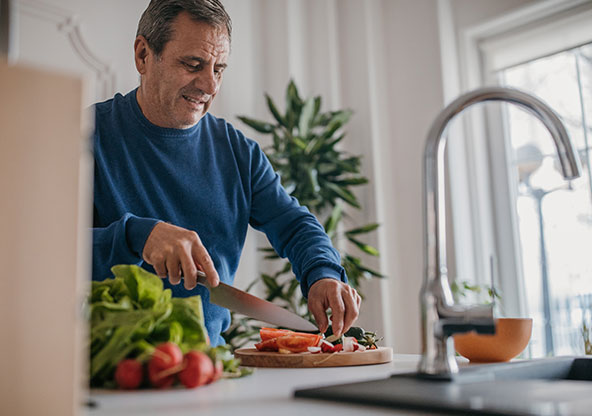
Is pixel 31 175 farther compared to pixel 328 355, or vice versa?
pixel 328 355

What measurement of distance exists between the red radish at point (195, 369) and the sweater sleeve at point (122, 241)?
0.37 m

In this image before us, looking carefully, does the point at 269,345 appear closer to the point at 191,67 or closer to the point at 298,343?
the point at 298,343

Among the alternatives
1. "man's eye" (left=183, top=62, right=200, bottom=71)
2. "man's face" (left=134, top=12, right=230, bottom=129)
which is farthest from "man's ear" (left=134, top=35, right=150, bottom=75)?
"man's eye" (left=183, top=62, right=200, bottom=71)

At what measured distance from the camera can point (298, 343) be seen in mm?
1154

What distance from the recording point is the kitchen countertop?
0.61 metres

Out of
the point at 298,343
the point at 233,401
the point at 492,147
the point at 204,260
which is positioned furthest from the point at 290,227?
the point at 492,147

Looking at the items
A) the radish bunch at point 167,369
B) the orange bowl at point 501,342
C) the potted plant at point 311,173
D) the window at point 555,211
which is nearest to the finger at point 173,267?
the radish bunch at point 167,369

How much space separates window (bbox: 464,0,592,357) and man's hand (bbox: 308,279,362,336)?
5.38 ft

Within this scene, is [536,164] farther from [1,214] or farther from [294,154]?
[1,214]

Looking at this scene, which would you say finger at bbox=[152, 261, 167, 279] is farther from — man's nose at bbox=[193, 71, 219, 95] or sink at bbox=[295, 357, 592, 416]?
man's nose at bbox=[193, 71, 219, 95]

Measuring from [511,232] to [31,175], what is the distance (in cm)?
271

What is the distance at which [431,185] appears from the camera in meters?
0.84

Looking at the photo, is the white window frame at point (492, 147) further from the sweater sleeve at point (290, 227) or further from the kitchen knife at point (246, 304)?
the kitchen knife at point (246, 304)

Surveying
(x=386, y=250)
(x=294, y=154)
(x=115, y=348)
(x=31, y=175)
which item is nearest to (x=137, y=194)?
(x=115, y=348)
